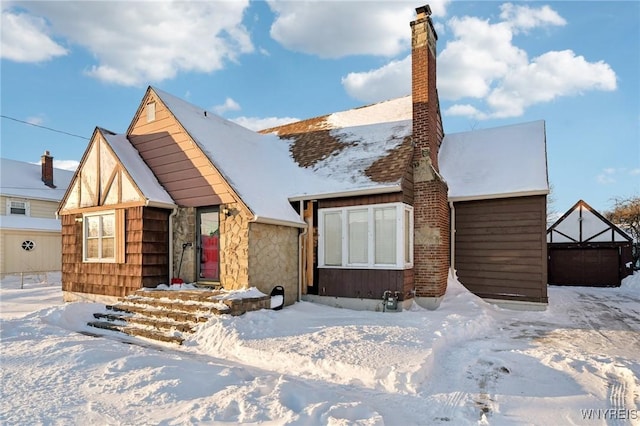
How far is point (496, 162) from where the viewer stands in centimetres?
1219

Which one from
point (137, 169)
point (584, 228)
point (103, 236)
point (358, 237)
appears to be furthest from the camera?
point (584, 228)

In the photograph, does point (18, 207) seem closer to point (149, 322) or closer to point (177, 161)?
point (177, 161)

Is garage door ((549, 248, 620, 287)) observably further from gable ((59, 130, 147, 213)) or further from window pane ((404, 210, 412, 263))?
gable ((59, 130, 147, 213))

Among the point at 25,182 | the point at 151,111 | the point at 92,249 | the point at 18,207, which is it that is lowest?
the point at 92,249

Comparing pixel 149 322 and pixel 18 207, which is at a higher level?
pixel 18 207

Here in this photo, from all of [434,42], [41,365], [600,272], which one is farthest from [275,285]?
[600,272]

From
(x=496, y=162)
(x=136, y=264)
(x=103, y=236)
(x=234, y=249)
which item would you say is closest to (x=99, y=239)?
(x=103, y=236)

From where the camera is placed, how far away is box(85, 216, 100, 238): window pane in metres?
11.5

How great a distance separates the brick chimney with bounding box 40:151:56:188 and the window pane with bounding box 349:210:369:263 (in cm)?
2386

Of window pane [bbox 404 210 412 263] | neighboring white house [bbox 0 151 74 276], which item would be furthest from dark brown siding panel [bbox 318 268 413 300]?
neighboring white house [bbox 0 151 74 276]

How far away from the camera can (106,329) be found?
8.54 m

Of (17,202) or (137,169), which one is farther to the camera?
(17,202)

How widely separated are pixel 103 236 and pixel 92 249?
0.67 metres

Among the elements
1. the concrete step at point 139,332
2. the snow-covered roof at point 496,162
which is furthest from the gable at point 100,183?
the snow-covered roof at point 496,162
